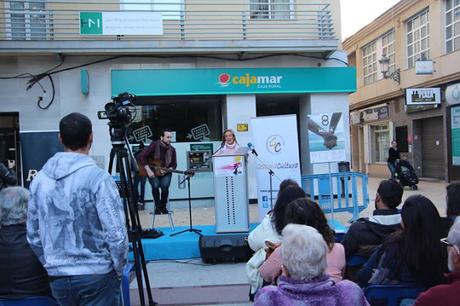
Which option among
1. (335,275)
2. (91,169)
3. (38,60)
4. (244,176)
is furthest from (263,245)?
(38,60)

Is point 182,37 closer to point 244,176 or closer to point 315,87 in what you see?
point 315,87

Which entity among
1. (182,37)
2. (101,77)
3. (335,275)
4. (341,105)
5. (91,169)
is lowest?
(335,275)

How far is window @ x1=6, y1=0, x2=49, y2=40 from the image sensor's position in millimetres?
11133

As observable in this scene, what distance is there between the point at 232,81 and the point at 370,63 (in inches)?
585

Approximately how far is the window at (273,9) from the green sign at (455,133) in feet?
25.9

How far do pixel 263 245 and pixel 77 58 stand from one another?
912 centimetres

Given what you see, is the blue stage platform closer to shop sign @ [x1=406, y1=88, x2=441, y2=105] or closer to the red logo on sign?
the red logo on sign

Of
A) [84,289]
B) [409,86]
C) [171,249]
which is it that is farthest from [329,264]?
[409,86]

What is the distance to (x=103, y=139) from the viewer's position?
11586 millimetres

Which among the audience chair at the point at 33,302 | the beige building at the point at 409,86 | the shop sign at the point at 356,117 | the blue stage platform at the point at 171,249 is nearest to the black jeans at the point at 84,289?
the audience chair at the point at 33,302

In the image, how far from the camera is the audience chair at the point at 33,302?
2840mm

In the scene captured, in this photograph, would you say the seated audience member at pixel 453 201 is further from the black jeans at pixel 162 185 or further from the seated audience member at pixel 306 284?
the black jeans at pixel 162 185

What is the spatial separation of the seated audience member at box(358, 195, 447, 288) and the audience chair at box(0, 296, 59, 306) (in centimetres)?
197

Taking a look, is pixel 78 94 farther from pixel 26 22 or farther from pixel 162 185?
pixel 162 185
